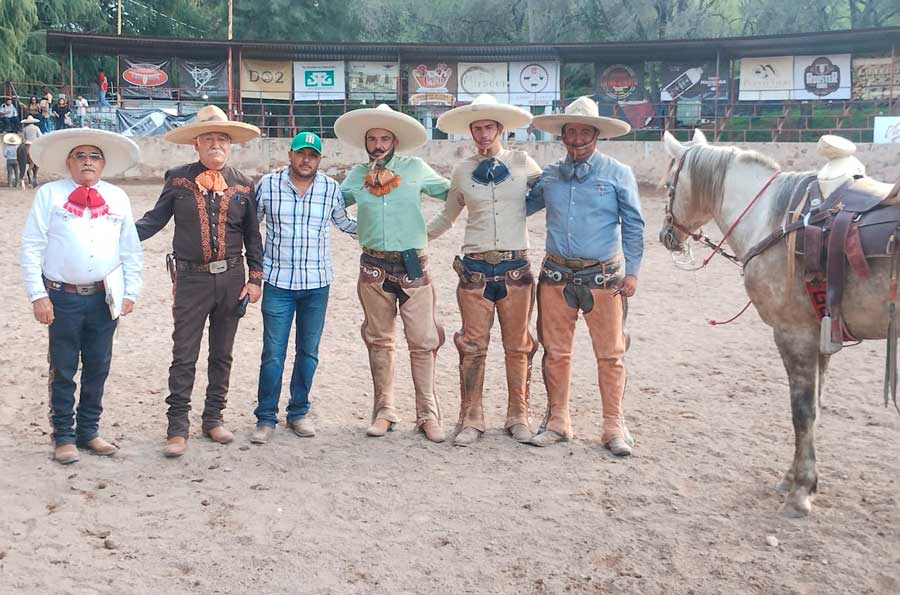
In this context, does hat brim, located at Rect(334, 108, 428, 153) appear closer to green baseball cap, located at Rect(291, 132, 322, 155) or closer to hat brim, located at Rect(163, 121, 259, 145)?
green baseball cap, located at Rect(291, 132, 322, 155)

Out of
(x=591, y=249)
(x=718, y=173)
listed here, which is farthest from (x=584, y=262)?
(x=718, y=173)


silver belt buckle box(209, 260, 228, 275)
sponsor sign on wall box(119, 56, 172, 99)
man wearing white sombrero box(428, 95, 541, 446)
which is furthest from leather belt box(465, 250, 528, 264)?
sponsor sign on wall box(119, 56, 172, 99)

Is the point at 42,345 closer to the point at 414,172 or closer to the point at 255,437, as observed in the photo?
the point at 255,437

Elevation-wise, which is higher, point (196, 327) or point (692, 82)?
point (692, 82)

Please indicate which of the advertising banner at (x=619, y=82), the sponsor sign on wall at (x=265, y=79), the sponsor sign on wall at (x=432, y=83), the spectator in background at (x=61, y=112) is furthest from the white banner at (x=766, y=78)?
the spectator in background at (x=61, y=112)

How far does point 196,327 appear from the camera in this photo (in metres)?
5.17

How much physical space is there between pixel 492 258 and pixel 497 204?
34 cm

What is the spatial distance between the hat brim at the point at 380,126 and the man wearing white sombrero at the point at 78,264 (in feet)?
4.31

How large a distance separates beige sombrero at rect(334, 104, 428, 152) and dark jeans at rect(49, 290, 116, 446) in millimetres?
1840

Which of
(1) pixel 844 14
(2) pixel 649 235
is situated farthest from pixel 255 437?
(1) pixel 844 14

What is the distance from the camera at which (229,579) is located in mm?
3744

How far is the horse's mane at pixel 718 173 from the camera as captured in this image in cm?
478

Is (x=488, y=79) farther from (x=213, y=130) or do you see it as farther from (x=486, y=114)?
(x=213, y=130)

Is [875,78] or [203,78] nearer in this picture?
[875,78]
